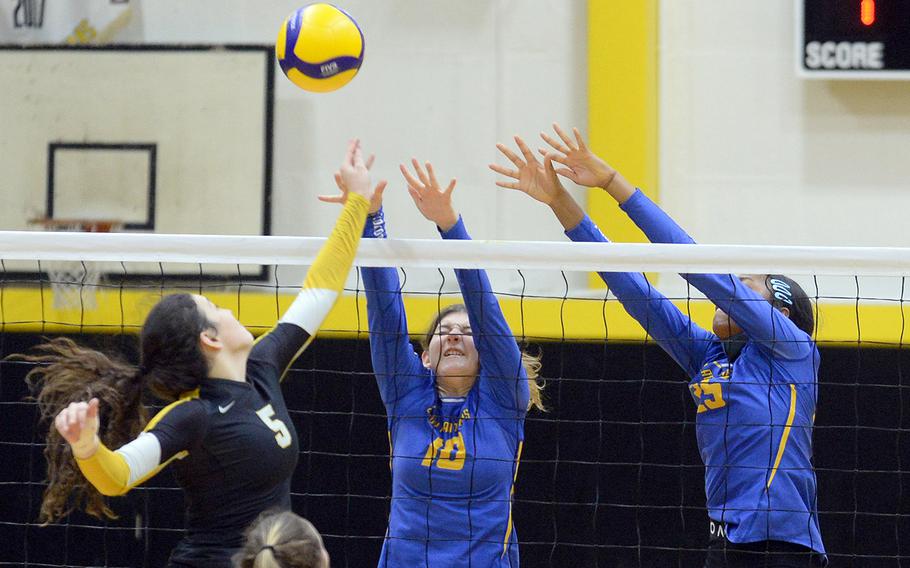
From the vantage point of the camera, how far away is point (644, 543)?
5074 mm

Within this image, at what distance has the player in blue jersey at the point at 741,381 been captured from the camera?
10.3 ft

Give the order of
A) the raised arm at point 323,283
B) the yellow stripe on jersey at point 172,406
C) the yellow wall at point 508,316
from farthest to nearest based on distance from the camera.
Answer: the yellow wall at point 508,316 < the raised arm at point 323,283 < the yellow stripe on jersey at point 172,406

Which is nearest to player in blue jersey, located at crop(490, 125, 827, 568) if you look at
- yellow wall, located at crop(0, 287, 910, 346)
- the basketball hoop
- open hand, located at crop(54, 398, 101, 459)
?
open hand, located at crop(54, 398, 101, 459)

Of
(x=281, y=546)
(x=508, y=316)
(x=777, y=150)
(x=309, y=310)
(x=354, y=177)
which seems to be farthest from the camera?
(x=777, y=150)

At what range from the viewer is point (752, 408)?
10.6 feet

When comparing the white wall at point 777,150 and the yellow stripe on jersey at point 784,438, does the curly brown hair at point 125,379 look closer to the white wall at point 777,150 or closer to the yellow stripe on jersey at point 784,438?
the yellow stripe on jersey at point 784,438

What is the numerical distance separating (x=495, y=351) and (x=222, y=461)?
3.39ft

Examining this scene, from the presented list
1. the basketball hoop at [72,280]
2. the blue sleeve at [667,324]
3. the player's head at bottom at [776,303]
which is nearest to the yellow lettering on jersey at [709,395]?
the blue sleeve at [667,324]

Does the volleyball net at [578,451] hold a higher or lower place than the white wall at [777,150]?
lower

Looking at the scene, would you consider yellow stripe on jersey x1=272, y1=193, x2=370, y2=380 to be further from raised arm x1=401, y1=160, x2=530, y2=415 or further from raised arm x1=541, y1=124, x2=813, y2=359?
raised arm x1=541, y1=124, x2=813, y2=359

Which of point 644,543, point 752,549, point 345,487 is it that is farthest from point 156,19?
point 752,549

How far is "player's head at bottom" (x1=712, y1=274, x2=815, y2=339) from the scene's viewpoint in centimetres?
341

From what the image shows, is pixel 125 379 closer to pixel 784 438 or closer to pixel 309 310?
pixel 309 310

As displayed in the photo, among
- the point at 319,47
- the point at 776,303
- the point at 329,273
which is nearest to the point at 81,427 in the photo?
the point at 329,273
